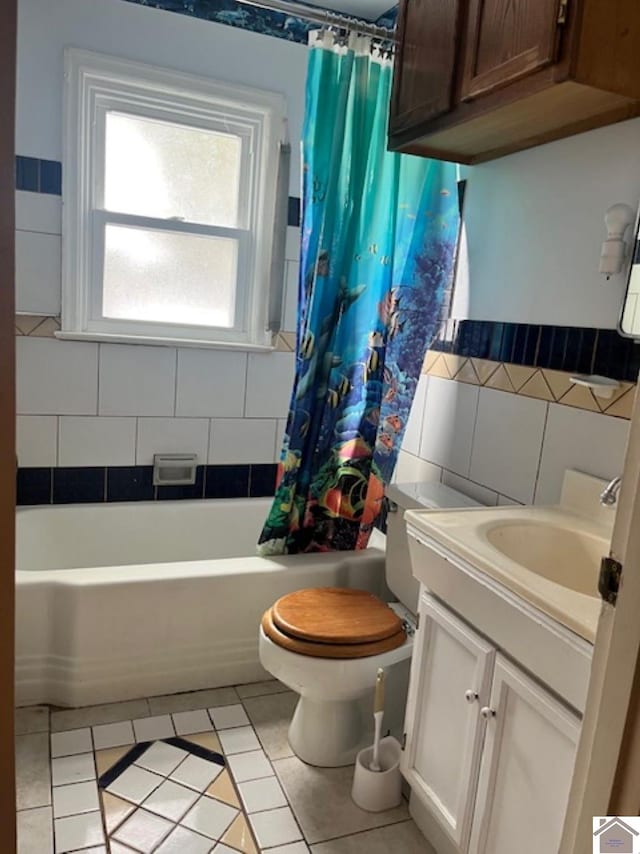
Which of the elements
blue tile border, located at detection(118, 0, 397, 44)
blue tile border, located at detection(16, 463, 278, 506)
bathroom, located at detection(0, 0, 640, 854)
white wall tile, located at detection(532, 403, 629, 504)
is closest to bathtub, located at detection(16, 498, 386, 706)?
bathroom, located at detection(0, 0, 640, 854)

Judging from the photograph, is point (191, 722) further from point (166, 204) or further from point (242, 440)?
point (166, 204)

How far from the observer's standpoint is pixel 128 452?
2787mm

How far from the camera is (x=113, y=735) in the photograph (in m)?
1.98

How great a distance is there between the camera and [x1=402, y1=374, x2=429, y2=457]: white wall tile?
94.7 inches

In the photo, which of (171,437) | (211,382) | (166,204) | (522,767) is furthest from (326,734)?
(166,204)

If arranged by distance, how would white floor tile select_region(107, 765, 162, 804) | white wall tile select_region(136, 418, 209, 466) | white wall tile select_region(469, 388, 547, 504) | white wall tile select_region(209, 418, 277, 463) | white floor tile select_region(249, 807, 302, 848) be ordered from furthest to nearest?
white wall tile select_region(209, 418, 277, 463) < white wall tile select_region(136, 418, 209, 466) < white wall tile select_region(469, 388, 547, 504) < white floor tile select_region(107, 765, 162, 804) < white floor tile select_region(249, 807, 302, 848)

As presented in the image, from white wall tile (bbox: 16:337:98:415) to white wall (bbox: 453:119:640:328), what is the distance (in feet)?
4.98

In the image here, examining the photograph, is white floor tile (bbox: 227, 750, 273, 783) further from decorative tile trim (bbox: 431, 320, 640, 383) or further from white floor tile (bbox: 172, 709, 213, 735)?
decorative tile trim (bbox: 431, 320, 640, 383)

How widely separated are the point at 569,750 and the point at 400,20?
1.93 meters

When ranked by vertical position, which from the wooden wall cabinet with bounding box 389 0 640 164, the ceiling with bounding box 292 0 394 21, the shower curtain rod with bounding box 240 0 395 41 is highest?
the ceiling with bounding box 292 0 394 21

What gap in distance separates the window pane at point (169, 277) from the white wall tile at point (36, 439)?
515 millimetres

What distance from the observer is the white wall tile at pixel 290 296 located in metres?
2.88

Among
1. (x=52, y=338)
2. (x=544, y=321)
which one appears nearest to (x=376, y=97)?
(x=544, y=321)

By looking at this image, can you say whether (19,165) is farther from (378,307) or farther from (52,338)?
(378,307)
